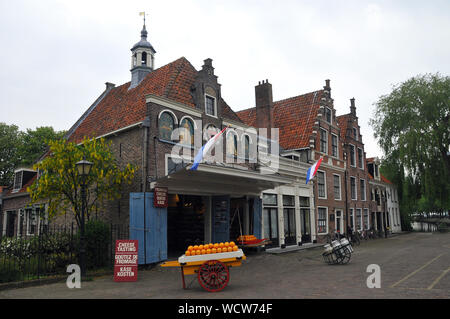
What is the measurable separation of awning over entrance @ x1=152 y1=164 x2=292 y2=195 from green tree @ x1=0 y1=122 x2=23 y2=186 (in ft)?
81.0

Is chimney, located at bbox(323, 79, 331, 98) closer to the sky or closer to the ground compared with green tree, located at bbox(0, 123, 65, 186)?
closer to the sky

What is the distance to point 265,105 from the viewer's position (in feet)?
80.7

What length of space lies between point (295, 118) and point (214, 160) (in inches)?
491

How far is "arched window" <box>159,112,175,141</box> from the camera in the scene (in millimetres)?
15608

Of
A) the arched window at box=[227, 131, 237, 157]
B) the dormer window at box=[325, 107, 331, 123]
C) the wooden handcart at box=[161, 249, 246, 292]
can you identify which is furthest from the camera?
the dormer window at box=[325, 107, 331, 123]

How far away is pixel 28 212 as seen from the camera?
23.3 metres

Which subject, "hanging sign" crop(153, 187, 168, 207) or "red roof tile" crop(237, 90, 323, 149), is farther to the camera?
"red roof tile" crop(237, 90, 323, 149)

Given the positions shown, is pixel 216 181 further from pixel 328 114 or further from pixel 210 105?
pixel 328 114

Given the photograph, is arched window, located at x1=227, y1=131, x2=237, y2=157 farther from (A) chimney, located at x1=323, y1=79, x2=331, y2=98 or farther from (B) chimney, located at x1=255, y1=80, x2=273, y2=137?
(A) chimney, located at x1=323, y1=79, x2=331, y2=98

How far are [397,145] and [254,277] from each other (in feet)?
89.6

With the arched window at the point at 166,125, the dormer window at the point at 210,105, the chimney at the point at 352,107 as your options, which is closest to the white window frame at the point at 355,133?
the chimney at the point at 352,107

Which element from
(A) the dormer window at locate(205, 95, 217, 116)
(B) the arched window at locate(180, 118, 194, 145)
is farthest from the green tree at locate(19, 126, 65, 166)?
(B) the arched window at locate(180, 118, 194, 145)
